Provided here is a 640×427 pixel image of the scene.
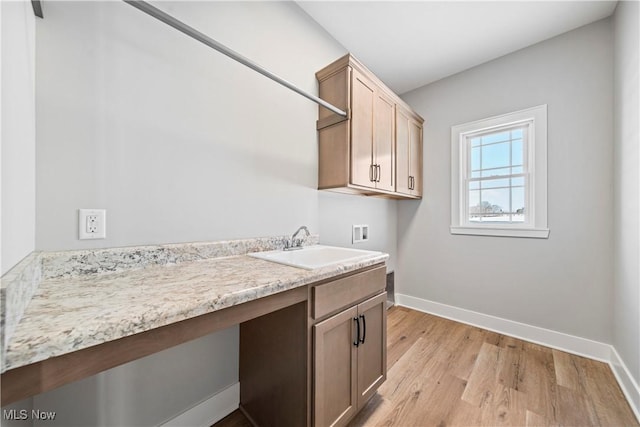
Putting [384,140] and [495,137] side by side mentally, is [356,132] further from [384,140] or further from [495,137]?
[495,137]

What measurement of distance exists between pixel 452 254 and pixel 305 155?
78.7 inches

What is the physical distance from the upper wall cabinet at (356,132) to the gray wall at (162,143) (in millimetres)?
241

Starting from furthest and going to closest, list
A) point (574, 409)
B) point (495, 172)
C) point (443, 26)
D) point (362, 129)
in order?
point (495, 172) → point (443, 26) → point (362, 129) → point (574, 409)

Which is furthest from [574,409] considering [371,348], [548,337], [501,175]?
[501,175]

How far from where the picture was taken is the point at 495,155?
254 centimetres

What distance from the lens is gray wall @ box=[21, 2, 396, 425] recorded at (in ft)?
3.07

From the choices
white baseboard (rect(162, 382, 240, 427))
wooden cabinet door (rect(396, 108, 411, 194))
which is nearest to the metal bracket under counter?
white baseboard (rect(162, 382, 240, 427))

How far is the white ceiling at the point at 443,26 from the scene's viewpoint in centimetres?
186

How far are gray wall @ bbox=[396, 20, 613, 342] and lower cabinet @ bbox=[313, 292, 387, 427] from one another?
1.63 m

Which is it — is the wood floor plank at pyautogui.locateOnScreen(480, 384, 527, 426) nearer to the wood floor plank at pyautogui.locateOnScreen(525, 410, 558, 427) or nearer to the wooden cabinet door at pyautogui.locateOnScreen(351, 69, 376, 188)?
the wood floor plank at pyautogui.locateOnScreen(525, 410, 558, 427)

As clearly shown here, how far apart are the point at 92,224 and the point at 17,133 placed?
40 cm

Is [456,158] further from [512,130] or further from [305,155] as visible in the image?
[305,155]

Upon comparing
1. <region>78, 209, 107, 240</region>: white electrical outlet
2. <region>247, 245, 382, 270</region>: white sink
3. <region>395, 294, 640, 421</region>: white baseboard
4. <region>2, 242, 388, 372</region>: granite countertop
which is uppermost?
<region>78, 209, 107, 240</region>: white electrical outlet

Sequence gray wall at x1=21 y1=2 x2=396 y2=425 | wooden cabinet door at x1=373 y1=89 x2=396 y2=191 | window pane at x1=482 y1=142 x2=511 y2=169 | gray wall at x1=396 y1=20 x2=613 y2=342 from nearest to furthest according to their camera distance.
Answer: gray wall at x1=21 y1=2 x2=396 y2=425
gray wall at x1=396 y1=20 x2=613 y2=342
wooden cabinet door at x1=373 y1=89 x2=396 y2=191
window pane at x1=482 y1=142 x2=511 y2=169
